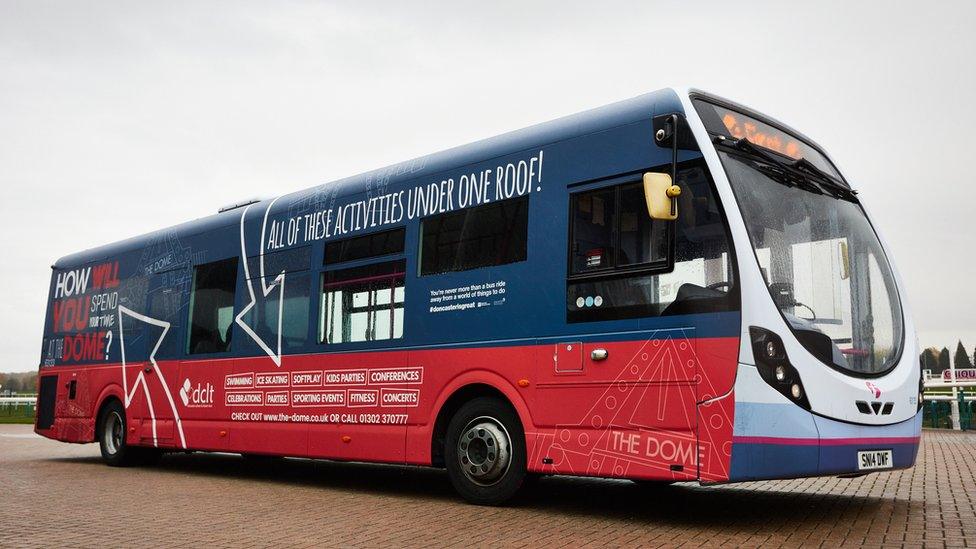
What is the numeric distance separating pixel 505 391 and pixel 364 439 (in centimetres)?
205

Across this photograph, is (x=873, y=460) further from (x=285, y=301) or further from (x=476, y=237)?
(x=285, y=301)

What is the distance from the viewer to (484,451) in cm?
780

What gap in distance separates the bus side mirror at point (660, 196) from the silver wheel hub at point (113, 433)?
9.69 m

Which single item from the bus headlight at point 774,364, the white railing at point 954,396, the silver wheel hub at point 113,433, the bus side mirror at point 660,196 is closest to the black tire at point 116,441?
the silver wheel hub at point 113,433

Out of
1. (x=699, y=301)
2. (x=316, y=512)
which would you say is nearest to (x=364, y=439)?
(x=316, y=512)

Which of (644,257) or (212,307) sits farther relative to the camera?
(212,307)

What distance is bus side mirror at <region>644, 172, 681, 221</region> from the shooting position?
6.28 metres

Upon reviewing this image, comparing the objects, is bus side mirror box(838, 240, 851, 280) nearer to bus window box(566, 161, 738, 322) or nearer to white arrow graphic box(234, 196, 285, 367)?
bus window box(566, 161, 738, 322)

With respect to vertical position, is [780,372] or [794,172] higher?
[794,172]

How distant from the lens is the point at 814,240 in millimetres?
7004

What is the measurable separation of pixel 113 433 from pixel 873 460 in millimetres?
10749

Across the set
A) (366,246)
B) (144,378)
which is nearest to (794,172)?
(366,246)

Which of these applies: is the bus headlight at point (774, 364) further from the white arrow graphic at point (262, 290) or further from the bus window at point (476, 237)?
the white arrow graphic at point (262, 290)

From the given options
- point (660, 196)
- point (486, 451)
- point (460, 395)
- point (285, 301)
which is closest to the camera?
point (660, 196)
